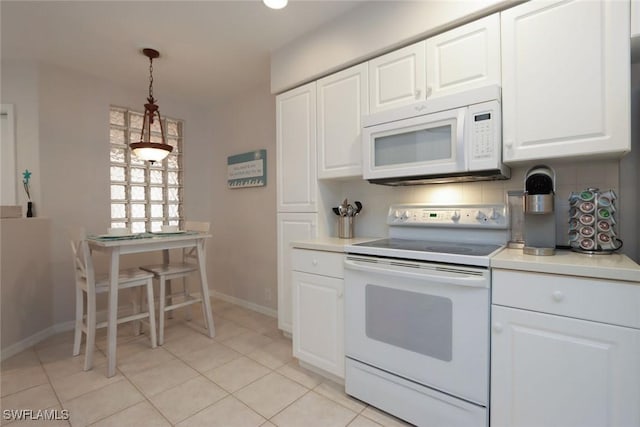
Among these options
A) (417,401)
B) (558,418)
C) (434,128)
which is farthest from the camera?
(434,128)

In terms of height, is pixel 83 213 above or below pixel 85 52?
below

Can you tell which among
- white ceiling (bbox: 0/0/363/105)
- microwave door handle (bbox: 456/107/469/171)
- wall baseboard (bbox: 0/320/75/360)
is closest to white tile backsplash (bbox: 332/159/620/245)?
microwave door handle (bbox: 456/107/469/171)

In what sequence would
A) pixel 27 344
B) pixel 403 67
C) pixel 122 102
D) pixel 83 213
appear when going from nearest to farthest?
1. pixel 403 67
2. pixel 27 344
3. pixel 83 213
4. pixel 122 102

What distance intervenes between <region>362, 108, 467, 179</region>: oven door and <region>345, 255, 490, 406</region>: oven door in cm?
55

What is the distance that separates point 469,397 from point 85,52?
3.55 metres

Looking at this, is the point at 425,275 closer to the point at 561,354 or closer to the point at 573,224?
the point at 561,354

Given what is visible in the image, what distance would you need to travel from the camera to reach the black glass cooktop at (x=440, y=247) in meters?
1.48

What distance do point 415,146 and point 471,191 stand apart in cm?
49

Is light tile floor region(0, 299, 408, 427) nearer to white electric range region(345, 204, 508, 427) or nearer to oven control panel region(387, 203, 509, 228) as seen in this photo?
white electric range region(345, 204, 508, 427)

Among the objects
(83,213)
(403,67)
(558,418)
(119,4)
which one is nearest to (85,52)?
(119,4)

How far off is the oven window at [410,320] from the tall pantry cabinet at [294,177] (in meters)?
0.85

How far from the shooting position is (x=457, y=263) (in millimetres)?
1356

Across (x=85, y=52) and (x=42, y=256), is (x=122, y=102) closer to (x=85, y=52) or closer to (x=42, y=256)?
(x=85, y=52)

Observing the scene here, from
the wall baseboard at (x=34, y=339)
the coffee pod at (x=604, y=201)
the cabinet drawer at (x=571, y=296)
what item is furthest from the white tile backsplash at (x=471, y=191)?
Result: the wall baseboard at (x=34, y=339)
